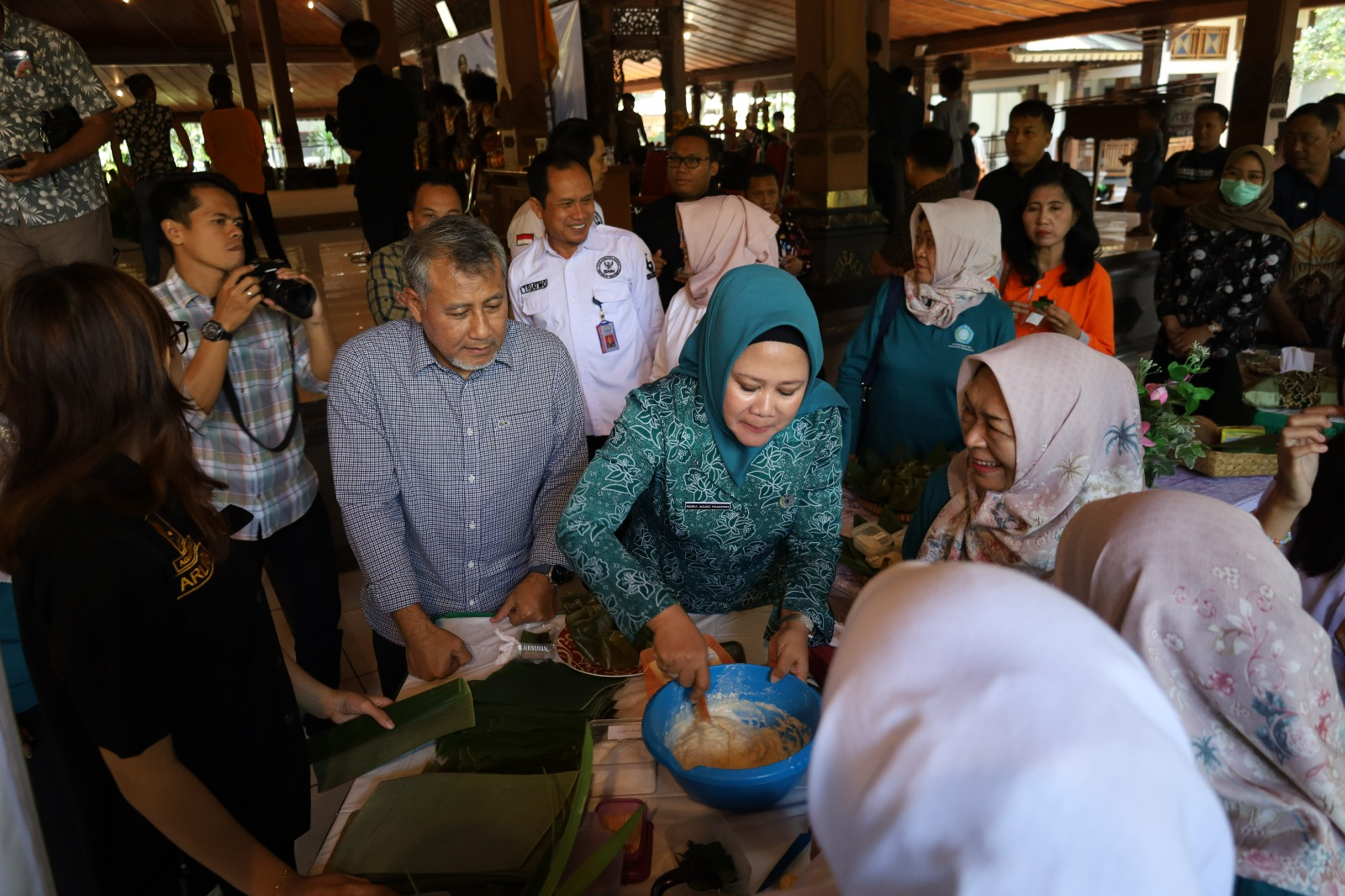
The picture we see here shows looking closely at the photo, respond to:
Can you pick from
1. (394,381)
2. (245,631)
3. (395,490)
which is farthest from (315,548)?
(245,631)

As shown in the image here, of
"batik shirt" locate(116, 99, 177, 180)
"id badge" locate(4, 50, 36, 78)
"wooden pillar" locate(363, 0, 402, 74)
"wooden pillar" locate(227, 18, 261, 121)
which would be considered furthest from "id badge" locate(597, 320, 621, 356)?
"wooden pillar" locate(227, 18, 261, 121)

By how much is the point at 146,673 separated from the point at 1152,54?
12578mm

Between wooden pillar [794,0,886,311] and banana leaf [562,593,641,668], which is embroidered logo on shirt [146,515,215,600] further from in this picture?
wooden pillar [794,0,886,311]

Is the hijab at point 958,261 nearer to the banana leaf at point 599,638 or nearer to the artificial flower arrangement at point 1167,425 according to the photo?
the artificial flower arrangement at point 1167,425

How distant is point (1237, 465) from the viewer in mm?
2199

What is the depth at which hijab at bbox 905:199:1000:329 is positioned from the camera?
2506 millimetres

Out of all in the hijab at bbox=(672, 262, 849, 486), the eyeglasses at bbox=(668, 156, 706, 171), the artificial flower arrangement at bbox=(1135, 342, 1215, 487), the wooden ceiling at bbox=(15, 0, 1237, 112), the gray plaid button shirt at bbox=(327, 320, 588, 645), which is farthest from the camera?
the wooden ceiling at bbox=(15, 0, 1237, 112)

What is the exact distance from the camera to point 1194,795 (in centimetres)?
48

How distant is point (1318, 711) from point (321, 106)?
2554cm

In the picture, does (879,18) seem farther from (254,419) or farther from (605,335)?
(254,419)

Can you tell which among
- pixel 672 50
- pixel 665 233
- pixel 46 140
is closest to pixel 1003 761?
pixel 665 233

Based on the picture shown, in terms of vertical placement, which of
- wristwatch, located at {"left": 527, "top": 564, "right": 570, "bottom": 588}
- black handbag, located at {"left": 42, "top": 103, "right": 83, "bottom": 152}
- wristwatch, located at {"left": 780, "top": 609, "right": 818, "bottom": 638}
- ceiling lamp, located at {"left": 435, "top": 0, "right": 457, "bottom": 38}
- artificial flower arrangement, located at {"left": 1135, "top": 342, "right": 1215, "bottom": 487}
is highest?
ceiling lamp, located at {"left": 435, "top": 0, "right": 457, "bottom": 38}

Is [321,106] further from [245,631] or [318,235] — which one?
[245,631]

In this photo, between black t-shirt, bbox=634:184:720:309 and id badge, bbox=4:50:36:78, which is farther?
black t-shirt, bbox=634:184:720:309
